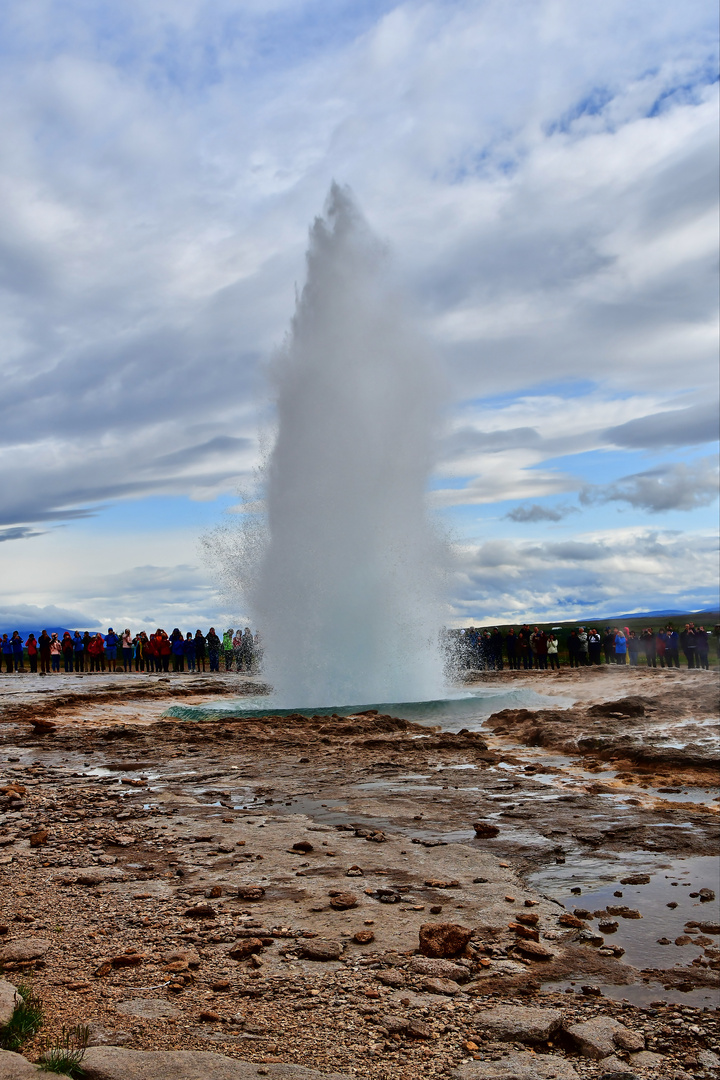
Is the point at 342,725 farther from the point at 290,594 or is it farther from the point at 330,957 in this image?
the point at 330,957

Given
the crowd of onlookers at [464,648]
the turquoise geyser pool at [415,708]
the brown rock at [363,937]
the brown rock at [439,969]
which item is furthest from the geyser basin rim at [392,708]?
the brown rock at [439,969]

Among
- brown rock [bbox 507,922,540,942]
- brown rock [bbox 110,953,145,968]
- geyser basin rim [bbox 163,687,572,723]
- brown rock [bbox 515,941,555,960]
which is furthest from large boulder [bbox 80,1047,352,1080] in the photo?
geyser basin rim [bbox 163,687,572,723]

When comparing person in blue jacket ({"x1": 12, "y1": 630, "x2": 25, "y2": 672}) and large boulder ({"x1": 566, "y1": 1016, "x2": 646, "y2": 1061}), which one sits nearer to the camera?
large boulder ({"x1": 566, "y1": 1016, "x2": 646, "y2": 1061})

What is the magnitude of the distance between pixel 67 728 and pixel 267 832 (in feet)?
32.8

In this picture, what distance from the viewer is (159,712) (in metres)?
19.2

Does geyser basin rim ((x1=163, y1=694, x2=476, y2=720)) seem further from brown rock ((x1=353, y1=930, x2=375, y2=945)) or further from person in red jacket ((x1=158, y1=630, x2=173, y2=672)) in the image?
person in red jacket ((x1=158, y1=630, x2=173, y2=672))

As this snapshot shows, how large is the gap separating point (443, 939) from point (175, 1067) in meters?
1.76

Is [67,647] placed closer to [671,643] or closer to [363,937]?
[671,643]

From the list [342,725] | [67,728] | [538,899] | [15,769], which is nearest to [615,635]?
[342,725]

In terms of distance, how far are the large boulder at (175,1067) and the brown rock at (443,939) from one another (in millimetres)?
1267

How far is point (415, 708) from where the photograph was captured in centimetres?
1859

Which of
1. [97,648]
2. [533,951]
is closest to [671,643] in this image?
[97,648]

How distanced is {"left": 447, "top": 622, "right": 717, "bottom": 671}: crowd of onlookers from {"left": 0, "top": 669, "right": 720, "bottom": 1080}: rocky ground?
15.4 metres

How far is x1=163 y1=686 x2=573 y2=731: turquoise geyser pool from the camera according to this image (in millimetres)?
17531
